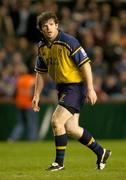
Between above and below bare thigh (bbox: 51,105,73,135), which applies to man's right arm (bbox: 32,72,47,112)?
above

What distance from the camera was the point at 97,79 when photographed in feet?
64.4

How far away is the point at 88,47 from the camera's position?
21.1 meters

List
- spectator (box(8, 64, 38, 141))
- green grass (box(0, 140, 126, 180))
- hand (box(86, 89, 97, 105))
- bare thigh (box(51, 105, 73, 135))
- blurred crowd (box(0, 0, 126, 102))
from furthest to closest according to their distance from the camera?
1. blurred crowd (box(0, 0, 126, 102))
2. spectator (box(8, 64, 38, 141))
3. bare thigh (box(51, 105, 73, 135))
4. hand (box(86, 89, 97, 105))
5. green grass (box(0, 140, 126, 180))

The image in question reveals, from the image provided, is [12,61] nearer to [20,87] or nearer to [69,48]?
[20,87]

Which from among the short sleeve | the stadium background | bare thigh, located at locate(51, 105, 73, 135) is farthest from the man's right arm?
the stadium background

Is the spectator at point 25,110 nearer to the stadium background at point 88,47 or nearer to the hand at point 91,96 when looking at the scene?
the stadium background at point 88,47

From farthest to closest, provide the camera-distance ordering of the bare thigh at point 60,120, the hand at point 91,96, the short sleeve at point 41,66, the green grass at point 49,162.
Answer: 1. the short sleeve at point 41,66
2. the bare thigh at point 60,120
3. the hand at point 91,96
4. the green grass at point 49,162

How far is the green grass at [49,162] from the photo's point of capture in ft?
30.1

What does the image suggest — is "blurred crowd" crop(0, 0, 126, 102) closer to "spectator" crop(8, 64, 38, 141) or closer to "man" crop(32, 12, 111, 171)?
"spectator" crop(8, 64, 38, 141)

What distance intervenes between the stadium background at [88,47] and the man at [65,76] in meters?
9.30

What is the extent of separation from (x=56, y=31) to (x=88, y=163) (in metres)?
2.57

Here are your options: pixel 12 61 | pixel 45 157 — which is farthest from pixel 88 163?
pixel 12 61

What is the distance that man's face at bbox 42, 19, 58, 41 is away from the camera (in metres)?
9.73

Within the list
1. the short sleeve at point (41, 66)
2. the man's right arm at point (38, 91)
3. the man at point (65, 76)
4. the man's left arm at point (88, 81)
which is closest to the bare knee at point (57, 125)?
the man at point (65, 76)
